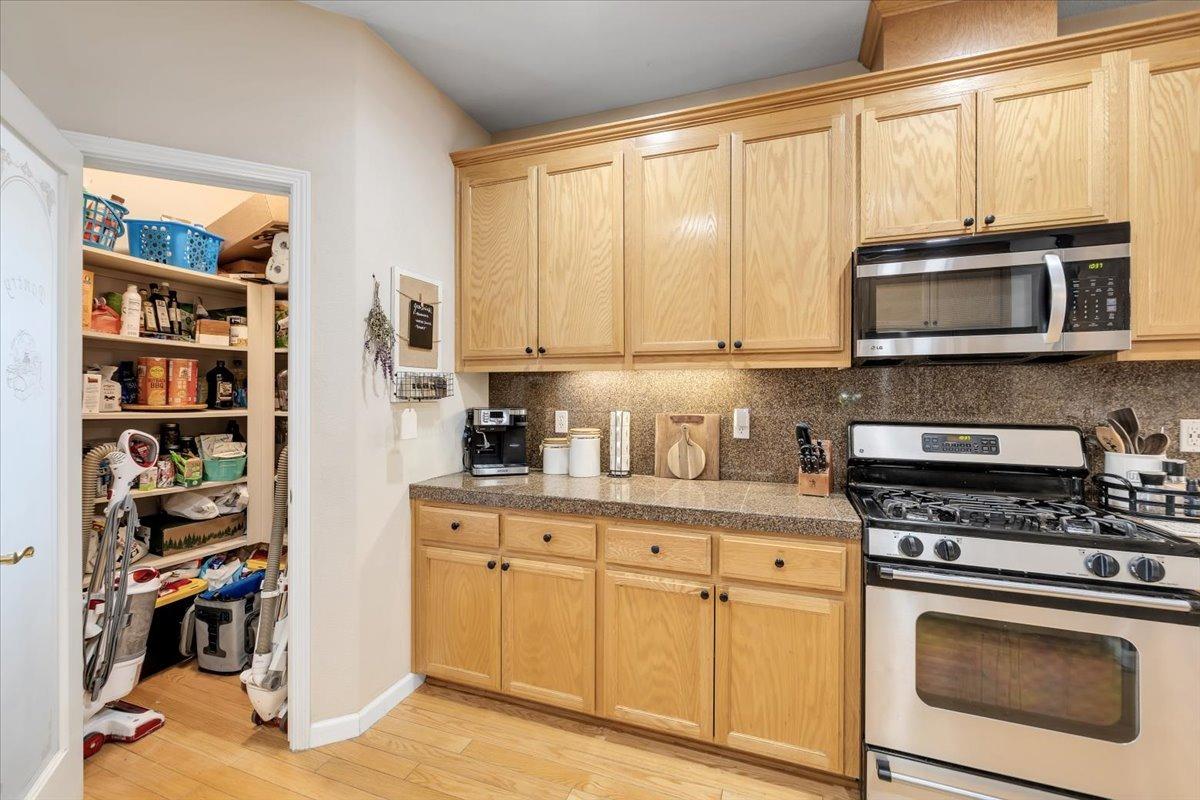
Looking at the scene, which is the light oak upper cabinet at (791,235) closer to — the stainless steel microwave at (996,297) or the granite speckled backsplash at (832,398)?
the stainless steel microwave at (996,297)

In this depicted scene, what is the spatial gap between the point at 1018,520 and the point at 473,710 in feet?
7.15

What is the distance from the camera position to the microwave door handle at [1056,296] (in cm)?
164

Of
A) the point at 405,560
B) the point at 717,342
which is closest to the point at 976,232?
the point at 717,342

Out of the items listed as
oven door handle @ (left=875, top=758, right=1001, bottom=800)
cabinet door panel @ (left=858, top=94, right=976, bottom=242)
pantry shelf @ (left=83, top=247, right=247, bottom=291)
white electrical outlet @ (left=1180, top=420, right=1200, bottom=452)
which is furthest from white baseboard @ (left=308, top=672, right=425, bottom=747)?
white electrical outlet @ (left=1180, top=420, right=1200, bottom=452)

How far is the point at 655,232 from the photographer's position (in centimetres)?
229

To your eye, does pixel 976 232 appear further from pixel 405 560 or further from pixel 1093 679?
pixel 405 560

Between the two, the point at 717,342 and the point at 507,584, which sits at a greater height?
the point at 717,342

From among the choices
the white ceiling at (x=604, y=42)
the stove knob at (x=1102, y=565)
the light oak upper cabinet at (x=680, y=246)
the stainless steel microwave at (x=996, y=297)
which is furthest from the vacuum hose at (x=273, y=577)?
the stove knob at (x=1102, y=565)

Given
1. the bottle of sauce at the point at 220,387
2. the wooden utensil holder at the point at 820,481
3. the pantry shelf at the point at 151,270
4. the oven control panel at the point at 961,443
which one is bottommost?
the wooden utensil holder at the point at 820,481

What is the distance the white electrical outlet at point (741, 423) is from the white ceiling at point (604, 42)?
1596 mm

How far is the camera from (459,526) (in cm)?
223

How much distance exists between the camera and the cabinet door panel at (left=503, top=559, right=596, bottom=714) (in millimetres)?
2033

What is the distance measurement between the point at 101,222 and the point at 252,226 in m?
0.66

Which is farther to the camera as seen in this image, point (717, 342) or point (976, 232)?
point (717, 342)
